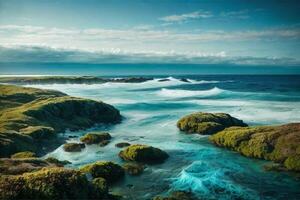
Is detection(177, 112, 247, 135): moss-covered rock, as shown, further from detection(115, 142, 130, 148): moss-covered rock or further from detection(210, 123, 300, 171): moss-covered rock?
detection(115, 142, 130, 148): moss-covered rock

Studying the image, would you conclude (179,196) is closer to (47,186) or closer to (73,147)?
(47,186)

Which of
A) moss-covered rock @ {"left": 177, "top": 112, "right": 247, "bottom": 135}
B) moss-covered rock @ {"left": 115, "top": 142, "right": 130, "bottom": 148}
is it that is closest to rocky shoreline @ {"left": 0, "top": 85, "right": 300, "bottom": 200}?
moss-covered rock @ {"left": 177, "top": 112, "right": 247, "bottom": 135}

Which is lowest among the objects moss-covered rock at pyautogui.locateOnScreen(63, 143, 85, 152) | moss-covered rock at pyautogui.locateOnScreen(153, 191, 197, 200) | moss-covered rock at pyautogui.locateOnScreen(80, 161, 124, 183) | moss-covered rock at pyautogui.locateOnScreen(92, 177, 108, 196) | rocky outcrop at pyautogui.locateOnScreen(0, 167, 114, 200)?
moss-covered rock at pyautogui.locateOnScreen(63, 143, 85, 152)

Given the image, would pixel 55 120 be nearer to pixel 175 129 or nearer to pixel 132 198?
pixel 175 129

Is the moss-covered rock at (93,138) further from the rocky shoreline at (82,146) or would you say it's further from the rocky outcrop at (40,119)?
the rocky outcrop at (40,119)

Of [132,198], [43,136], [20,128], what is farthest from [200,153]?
[20,128]

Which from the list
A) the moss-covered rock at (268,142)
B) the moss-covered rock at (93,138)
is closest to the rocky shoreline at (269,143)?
the moss-covered rock at (268,142)

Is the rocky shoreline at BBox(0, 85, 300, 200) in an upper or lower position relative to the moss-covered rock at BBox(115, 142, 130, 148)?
upper
